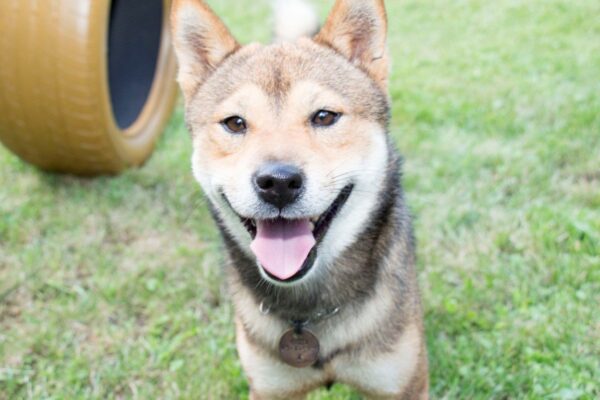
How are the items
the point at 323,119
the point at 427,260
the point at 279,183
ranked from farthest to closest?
the point at 427,260 < the point at 323,119 < the point at 279,183

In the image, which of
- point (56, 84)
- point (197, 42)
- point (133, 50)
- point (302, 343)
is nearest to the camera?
point (302, 343)

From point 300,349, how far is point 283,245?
51cm

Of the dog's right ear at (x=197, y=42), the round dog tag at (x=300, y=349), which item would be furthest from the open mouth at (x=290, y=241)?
the dog's right ear at (x=197, y=42)

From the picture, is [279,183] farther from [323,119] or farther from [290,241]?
[323,119]

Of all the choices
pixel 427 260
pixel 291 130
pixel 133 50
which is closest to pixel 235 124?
pixel 291 130

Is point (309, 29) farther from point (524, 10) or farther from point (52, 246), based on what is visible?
point (524, 10)

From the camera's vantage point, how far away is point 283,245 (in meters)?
2.22

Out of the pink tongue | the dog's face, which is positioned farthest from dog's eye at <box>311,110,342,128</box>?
the pink tongue

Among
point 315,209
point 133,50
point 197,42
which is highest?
point 197,42

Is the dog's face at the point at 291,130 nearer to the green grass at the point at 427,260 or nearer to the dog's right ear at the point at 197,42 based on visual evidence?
the dog's right ear at the point at 197,42

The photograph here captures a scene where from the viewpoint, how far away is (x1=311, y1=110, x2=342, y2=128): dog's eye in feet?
7.68

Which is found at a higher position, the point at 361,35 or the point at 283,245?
the point at 361,35

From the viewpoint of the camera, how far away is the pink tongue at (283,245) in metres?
2.17

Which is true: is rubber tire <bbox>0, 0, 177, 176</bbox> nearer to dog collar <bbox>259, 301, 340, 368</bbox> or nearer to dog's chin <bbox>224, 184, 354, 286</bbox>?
dog's chin <bbox>224, 184, 354, 286</bbox>
